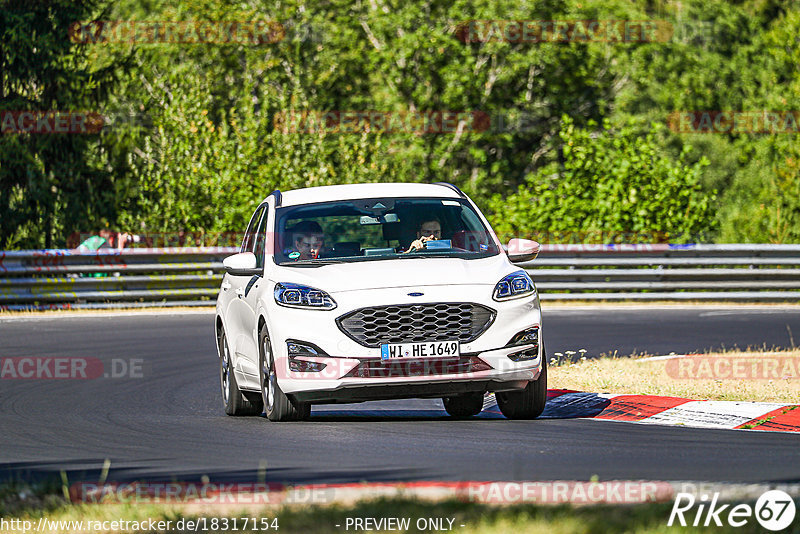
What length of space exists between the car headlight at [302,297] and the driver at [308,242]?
68 cm

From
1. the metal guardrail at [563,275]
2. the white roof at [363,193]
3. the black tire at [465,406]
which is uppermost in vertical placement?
the white roof at [363,193]

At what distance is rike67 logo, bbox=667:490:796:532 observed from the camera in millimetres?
5645

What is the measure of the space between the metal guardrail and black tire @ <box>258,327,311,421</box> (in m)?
14.6

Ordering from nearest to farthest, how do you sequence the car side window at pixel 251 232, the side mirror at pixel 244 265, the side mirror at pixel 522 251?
the side mirror at pixel 522 251 → the side mirror at pixel 244 265 → the car side window at pixel 251 232

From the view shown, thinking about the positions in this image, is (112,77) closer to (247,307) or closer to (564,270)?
(564,270)

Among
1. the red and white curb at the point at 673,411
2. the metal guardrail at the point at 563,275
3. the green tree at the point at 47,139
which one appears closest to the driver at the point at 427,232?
the red and white curb at the point at 673,411

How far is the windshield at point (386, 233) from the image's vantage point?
11.0 meters

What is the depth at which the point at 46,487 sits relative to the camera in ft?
23.4

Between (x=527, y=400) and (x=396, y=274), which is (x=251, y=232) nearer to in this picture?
(x=396, y=274)

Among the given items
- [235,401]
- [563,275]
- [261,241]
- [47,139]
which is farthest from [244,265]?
[47,139]

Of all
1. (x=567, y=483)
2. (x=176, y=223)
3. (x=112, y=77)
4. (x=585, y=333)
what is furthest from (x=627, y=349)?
(x=112, y=77)

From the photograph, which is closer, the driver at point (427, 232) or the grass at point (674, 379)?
the driver at point (427, 232)

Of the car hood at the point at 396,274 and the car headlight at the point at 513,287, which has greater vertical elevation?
the car hood at the point at 396,274

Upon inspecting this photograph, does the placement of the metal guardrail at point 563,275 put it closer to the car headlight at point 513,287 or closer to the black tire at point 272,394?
the black tire at point 272,394
